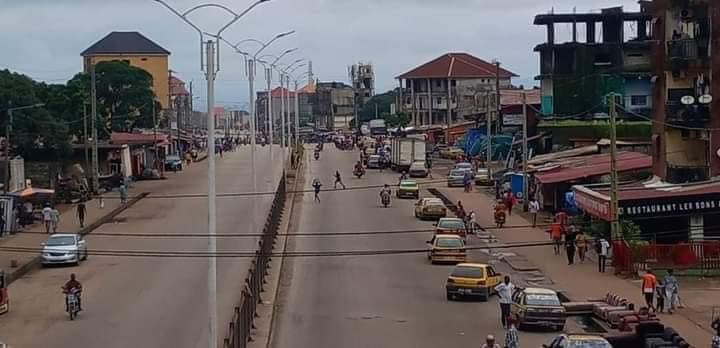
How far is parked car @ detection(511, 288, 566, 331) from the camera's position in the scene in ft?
103

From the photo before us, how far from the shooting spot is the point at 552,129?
3435 inches

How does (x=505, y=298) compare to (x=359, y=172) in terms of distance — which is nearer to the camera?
(x=505, y=298)

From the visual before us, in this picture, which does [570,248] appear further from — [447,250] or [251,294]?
[251,294]

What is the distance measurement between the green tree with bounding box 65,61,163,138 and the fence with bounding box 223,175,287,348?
45536mm

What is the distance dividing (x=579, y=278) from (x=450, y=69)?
129629mm

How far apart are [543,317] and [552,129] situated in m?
56.7

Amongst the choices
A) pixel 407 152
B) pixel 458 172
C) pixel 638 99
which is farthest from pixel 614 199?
pixel 638 99

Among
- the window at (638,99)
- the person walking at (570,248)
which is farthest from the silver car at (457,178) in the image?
the person walking at (570,248)

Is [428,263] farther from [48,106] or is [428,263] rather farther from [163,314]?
[48,106]

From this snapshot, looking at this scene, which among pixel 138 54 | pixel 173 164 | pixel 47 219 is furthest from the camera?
pixel 138 54

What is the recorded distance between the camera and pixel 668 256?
41469 mm

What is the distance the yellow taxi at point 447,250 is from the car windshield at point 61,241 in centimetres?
1296

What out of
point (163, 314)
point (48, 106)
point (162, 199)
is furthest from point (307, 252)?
point (48, 106)

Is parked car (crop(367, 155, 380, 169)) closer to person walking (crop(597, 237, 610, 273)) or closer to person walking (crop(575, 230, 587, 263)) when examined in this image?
person walking (crop(575, 230, 587, 263))
